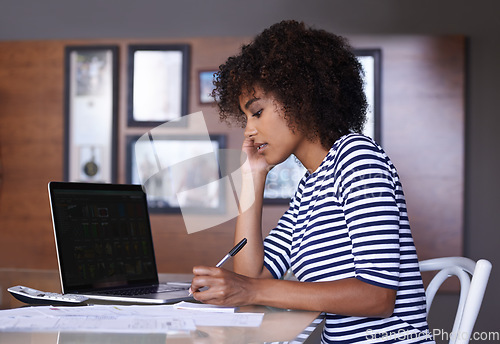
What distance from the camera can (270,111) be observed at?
1.39 m

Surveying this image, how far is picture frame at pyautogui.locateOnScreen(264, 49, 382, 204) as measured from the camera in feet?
8.98

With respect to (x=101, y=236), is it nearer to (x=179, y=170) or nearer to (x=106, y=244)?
(x=106, y=244)

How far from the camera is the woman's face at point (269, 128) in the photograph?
4.57 feet

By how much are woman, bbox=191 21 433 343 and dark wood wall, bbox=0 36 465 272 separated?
129cm

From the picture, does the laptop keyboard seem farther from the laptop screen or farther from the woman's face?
the woman's face

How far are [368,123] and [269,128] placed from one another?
55.7 inches

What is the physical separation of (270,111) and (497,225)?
71.2 inches

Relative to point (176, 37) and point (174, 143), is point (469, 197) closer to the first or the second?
point (174, 143)

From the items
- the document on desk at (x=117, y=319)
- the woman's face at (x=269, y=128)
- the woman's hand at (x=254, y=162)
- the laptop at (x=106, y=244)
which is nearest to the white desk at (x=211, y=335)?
the document on desk at (x=117, y=319)

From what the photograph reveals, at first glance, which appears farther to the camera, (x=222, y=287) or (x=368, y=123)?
(x=368, y=123)

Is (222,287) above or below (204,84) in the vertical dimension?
below

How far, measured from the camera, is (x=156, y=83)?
2.88m

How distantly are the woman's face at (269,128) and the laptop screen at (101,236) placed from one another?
41 cm

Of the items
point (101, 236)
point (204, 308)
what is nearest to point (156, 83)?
point (101, 236)
